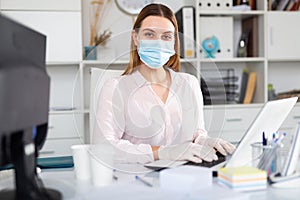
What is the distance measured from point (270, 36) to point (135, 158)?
2.25 metres

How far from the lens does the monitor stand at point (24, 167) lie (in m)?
0.90

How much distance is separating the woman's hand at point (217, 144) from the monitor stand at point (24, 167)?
0.56 meters

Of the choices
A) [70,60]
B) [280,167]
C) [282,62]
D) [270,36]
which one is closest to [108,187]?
[280,167]

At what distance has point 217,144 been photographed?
1.38 meters

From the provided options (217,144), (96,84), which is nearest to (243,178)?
(217,144)

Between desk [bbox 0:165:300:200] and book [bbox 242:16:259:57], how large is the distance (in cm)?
234

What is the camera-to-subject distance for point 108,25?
126 inches

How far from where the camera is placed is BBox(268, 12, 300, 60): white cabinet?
10.4 ft

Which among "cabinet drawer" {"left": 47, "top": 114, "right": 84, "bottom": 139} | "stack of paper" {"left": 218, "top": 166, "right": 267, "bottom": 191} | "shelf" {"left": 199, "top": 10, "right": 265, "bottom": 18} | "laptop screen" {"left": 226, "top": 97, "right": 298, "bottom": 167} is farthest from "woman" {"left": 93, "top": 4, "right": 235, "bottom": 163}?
"shelf" {"left": 199, "top": 10, "right": 265, "bottom": 18}

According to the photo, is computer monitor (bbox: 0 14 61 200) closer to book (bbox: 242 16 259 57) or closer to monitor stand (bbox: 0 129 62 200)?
monitor stand (bbox: 0 129 62 200)

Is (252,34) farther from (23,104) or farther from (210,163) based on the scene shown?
(23,104)

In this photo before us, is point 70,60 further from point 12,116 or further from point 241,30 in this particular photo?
point 12,116

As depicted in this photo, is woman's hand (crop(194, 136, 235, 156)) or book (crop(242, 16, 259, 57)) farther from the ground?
book (crop(242, 16, 259, 57))

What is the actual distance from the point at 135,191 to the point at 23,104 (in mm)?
359
